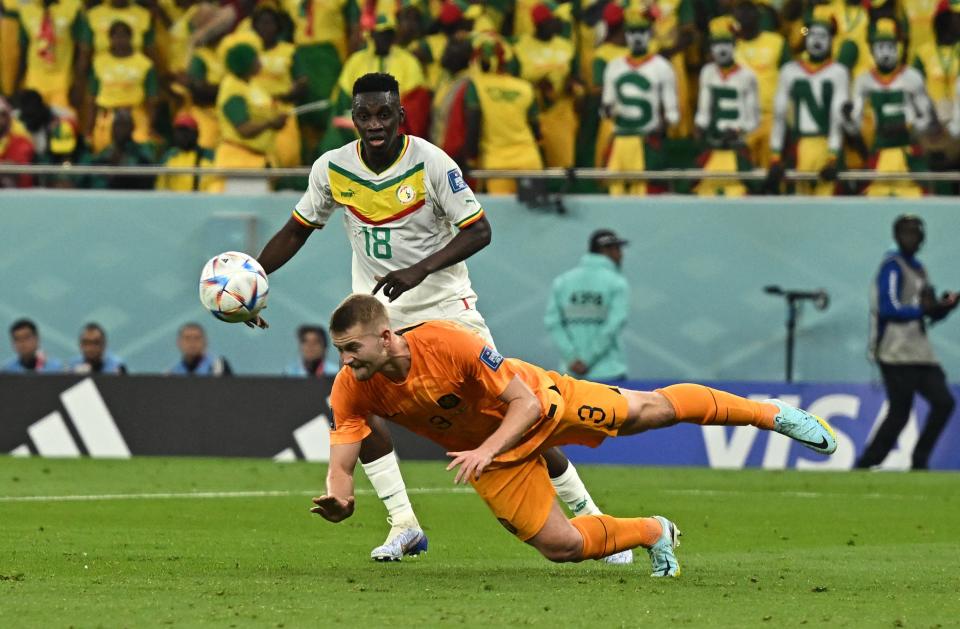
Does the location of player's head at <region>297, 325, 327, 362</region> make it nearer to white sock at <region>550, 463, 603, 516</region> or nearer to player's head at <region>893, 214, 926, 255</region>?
player's head at <region>893, 214, 926, 255</region>

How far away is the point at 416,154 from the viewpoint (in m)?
8.96

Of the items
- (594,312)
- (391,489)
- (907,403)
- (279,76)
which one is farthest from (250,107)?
(391,489)

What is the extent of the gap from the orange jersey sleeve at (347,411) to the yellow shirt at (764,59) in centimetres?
1138

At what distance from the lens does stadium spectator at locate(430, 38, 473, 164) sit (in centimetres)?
1817

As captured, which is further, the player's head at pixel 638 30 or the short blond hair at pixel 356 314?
the player's head at pixel 638 30

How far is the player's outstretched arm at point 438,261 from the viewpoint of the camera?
27.4ft

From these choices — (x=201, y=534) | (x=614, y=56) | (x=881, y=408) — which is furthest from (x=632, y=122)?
(x=201, y=534)

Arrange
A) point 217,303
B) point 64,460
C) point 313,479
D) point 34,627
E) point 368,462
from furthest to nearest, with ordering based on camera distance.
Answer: point 64,460 → point 313,479 → point 368,462 → point 217,303 → point 34,627

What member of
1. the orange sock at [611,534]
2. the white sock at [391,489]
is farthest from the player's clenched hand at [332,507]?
the white sock at [391,489]

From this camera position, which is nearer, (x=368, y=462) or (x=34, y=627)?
(x=34, y=627)

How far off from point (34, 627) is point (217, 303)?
2.44 m

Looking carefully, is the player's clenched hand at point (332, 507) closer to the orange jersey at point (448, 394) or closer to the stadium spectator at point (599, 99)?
the orange jersey at point (448, 394)

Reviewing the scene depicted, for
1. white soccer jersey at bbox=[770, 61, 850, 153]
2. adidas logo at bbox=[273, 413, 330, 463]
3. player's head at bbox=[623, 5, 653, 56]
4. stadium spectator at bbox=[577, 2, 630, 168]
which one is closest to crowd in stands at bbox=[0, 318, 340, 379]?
adidas logo at bbox=[273, 413, 330, 463]

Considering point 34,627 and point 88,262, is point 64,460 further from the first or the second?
point 34,627
